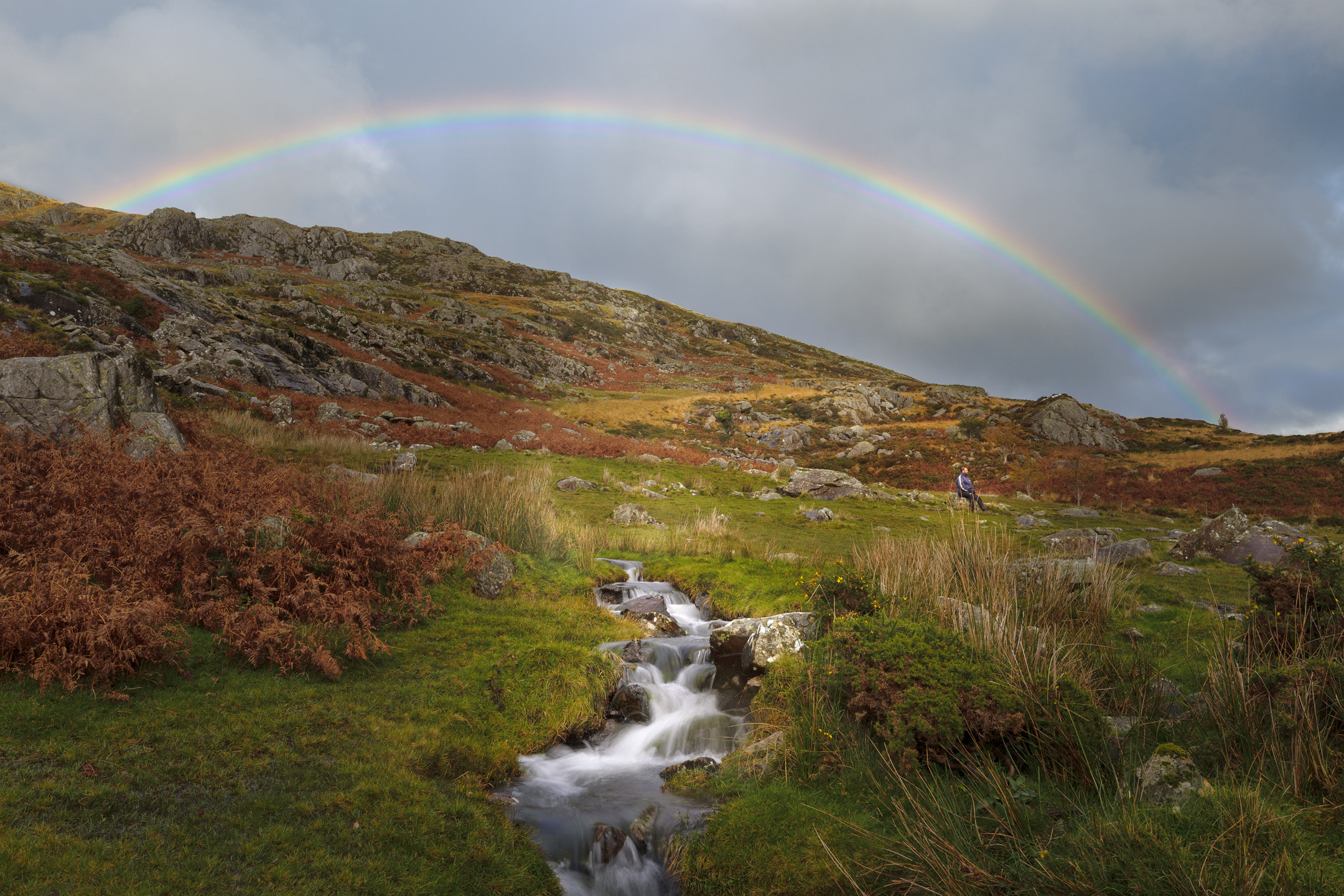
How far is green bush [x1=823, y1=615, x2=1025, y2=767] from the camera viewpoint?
22.1 feet

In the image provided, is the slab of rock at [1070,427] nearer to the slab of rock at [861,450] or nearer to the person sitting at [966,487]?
the slab of rock at [861,450]

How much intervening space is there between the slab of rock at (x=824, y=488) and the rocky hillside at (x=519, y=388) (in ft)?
26.6

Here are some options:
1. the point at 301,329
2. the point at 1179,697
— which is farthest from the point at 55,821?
the point at 301,329

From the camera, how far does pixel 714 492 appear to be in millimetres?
31078

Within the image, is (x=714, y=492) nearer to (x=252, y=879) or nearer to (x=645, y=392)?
(x=252, y=879)

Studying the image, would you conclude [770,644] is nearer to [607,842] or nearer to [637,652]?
[637,652]

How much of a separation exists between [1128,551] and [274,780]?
21203 mm

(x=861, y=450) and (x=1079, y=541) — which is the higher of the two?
(x=861, y=450)

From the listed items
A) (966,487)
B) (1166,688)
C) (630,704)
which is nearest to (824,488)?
(966,487)

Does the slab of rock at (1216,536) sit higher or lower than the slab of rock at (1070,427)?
lower

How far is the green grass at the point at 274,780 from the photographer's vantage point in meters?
4.80

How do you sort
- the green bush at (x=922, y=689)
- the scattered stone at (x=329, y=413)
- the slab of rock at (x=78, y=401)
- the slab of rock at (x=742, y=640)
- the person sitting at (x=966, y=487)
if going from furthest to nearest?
1. the scattered stone at (x=329, y=413)
2. the person sitting at (x=966, y=487)
3. the slab of rock at (x=78, y=401)
4. the slab of rock at (x=742, y=640)
5. the green bush at (x=922, y=689)

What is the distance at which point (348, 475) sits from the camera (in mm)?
16625

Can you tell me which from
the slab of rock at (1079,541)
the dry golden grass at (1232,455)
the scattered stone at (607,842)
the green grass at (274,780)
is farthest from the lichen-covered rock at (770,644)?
the dry golden grass at (1232,455)
